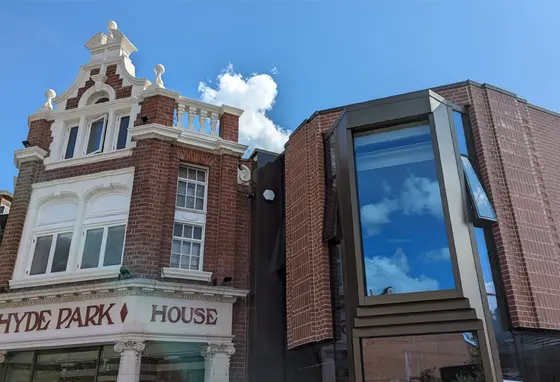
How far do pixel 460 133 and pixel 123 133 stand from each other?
9.11 metres

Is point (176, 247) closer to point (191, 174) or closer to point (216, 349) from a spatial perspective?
point (191, 174)

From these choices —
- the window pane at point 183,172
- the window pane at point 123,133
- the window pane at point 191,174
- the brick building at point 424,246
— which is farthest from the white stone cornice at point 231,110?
the brick building at point 424,246

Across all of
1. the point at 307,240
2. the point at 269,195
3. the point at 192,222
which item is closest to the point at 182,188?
the point at 192,222

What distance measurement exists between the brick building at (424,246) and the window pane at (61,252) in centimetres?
508

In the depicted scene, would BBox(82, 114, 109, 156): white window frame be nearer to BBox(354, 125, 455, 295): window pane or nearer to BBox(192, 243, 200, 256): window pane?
BBox(192, 243, 200, 256): window pane

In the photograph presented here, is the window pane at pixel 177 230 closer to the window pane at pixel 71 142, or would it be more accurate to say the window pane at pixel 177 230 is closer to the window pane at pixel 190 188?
the window pane at pixel 190 188

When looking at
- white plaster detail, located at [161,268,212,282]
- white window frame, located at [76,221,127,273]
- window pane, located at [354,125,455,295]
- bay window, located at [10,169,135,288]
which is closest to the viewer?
window pane, located at [354,125,455,295]

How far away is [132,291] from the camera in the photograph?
1104cm

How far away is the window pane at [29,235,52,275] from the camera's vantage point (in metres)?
12.6

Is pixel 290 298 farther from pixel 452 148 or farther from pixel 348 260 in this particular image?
pixel 452 148

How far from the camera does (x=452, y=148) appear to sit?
9898 mm

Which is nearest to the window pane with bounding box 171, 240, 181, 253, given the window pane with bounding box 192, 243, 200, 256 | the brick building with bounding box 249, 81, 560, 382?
the window pane with bounding box 192, 243, 200, 256

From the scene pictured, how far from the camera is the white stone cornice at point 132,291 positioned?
11.1m

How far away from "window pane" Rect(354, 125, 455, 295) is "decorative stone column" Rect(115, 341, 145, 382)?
5.33m
